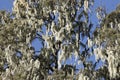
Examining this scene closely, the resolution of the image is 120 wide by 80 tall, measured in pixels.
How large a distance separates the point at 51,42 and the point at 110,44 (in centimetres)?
232

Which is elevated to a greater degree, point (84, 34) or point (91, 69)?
point (84, 34)

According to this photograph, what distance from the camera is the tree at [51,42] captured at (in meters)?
23.5

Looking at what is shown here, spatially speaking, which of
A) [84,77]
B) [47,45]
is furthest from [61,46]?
[84,77]

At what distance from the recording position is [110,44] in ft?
78.3

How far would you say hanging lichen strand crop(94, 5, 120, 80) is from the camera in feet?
76.5

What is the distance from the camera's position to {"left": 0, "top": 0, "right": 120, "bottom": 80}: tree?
924 inches

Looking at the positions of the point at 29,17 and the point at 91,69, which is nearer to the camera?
the point at 91,69

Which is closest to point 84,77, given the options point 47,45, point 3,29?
point 47,45

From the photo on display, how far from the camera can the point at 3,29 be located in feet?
81.5

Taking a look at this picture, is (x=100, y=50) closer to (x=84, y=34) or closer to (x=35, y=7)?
(x=84, y=34)

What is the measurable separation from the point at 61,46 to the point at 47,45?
570 mm

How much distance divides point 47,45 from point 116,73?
3.09 metres

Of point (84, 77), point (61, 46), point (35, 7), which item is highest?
point (35, 7)

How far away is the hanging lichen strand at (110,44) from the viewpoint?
918 inches
